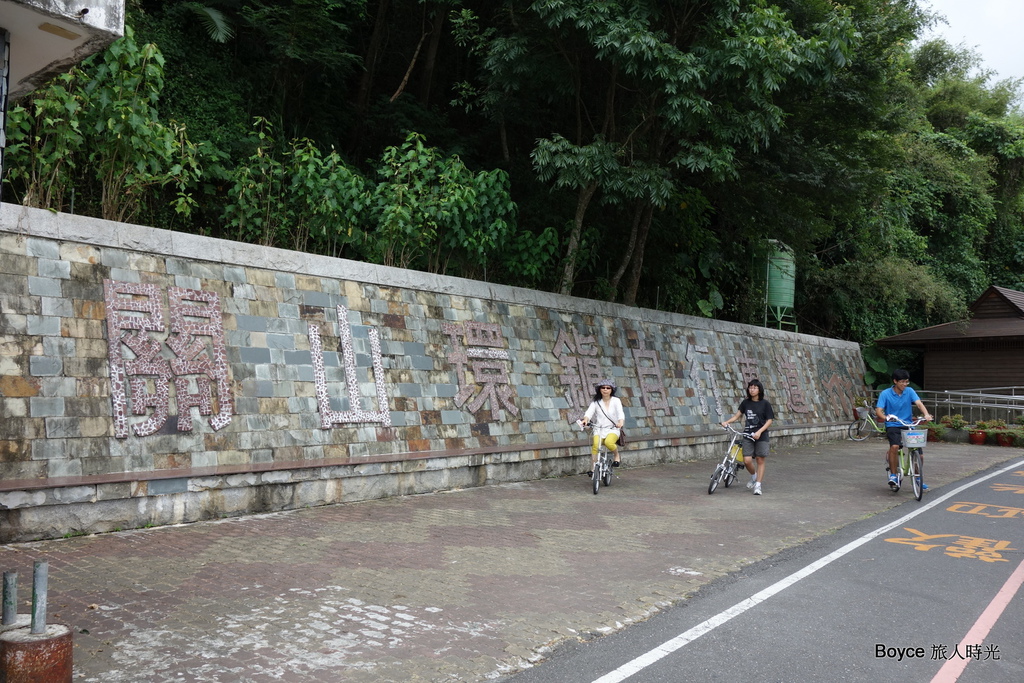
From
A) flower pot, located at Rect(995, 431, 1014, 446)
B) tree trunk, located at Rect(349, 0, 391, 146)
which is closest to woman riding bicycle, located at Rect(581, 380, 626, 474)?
tree trunk, located at Rect(349, 0, 391, 146)

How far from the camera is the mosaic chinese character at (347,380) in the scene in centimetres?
1001

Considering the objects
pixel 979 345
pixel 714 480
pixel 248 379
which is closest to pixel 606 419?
pixel 714 480

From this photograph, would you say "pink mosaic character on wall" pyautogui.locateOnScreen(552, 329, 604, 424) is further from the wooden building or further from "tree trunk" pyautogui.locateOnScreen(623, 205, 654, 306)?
the wooden building

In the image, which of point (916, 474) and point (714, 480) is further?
point (714, 480)

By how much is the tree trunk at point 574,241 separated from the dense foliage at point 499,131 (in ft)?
0.23

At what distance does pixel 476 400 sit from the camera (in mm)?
12172

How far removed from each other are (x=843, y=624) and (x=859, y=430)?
2077 centimetres

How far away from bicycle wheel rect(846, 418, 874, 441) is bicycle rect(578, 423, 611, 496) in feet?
48.2

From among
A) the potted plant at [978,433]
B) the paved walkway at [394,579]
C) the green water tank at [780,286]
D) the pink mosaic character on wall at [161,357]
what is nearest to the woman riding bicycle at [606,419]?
the paved walkway at [394,579]

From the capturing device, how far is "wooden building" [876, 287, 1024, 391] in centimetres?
2678

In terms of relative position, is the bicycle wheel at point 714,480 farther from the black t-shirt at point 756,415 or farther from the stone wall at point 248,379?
the stone wall at point 248,379

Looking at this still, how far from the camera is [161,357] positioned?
8.53m

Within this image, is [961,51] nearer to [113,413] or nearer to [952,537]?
[952,537]

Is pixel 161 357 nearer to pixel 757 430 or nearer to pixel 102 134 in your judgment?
pixel 102 134
